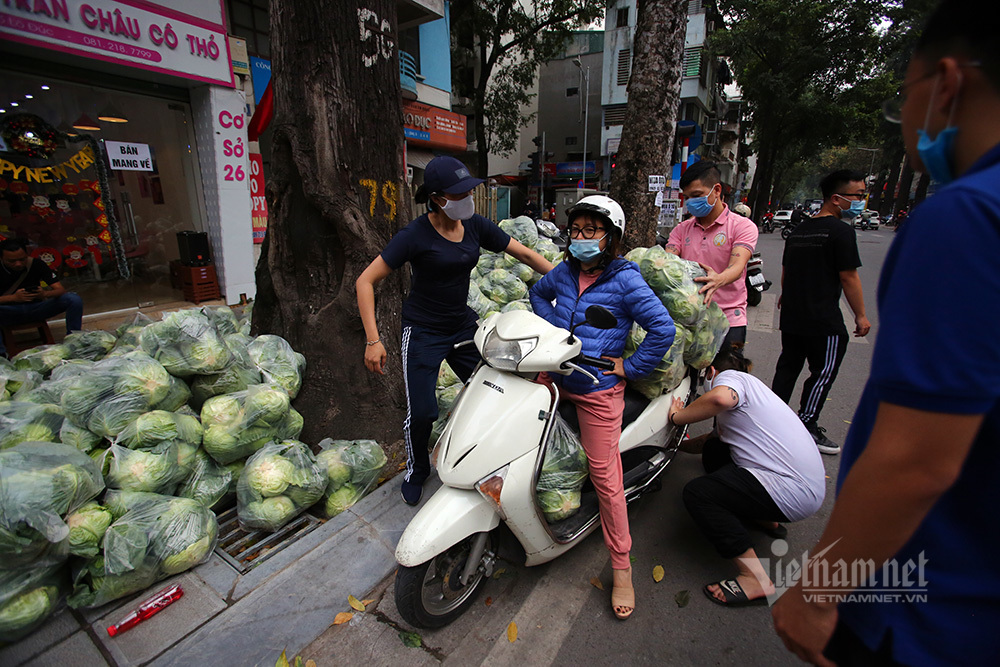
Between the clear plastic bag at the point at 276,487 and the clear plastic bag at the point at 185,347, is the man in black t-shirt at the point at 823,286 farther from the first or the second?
the clear plastic bag at the point at 185,347

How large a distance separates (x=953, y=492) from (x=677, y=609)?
179 cm

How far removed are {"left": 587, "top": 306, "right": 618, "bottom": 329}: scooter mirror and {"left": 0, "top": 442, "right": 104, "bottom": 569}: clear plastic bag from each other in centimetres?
241

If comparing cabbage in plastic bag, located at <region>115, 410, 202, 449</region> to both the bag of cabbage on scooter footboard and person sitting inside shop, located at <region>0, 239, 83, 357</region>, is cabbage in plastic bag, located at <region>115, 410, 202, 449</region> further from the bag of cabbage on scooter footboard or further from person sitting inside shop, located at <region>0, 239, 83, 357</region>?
person sitting inside shop, located at <region>0, 239, 83, 357</region>

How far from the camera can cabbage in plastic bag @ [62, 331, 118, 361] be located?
3.69 metres

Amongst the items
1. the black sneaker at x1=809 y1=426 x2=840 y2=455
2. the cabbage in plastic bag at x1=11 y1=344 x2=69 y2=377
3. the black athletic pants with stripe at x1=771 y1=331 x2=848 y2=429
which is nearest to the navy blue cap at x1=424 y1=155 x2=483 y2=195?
the black athletic pants with stripe at x1=771 y1=331 x2=848 y2=429

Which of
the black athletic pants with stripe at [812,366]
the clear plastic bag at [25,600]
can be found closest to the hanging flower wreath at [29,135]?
the clear plastic bag at [25,600]

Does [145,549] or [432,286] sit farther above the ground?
[432,286]

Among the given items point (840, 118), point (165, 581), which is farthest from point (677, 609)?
point (840, 118)

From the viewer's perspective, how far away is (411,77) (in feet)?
38.5

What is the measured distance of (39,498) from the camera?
200 cm

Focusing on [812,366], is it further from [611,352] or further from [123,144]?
[123,144]

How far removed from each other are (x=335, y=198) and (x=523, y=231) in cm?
429

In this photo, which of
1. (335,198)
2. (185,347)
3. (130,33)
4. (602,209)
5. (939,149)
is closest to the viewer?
(939,149)

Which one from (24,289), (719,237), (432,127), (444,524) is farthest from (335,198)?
(432,127)
